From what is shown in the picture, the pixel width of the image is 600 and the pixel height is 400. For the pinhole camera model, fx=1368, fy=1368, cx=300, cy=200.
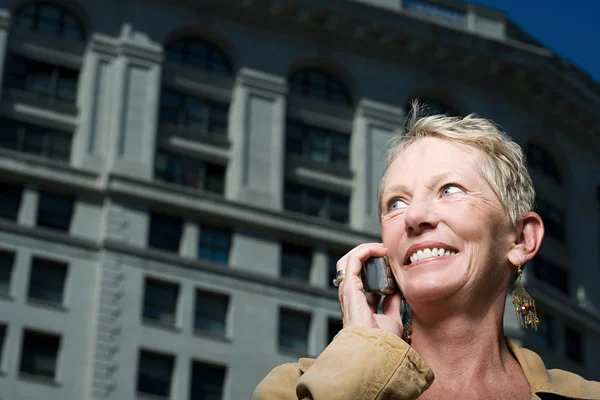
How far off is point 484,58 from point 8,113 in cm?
1980

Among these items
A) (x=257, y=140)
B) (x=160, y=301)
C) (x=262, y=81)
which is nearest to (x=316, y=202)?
(x=257, y=140)

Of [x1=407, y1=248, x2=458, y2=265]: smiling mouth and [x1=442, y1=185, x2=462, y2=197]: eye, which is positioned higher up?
[x1=442, y1=185, x2=462, y2=197]: eye

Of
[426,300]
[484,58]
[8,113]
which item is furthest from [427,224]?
[484,58]

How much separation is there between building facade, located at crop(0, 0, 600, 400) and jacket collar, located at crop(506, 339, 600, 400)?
36114mm

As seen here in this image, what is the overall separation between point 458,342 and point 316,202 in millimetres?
44534

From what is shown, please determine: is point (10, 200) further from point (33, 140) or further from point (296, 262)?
point (296, 262)

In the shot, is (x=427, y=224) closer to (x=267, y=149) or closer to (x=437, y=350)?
→ (x=437, y=350)

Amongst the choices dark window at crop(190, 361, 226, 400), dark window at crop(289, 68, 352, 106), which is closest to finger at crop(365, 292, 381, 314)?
dark window at crop(190, 361, 226, 400)

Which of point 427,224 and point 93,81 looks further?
point 93,81

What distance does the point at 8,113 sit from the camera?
A: 45.7 meters

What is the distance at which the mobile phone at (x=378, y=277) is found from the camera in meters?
5.50

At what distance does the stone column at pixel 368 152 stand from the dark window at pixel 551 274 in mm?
8392

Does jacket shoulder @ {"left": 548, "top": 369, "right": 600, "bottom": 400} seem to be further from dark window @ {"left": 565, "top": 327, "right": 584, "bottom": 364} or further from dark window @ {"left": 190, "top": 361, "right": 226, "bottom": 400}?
dark window @ {"left": 565, "top": 327, "right": 584, "bottom": 364}

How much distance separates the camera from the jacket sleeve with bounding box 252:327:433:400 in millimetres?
4910
